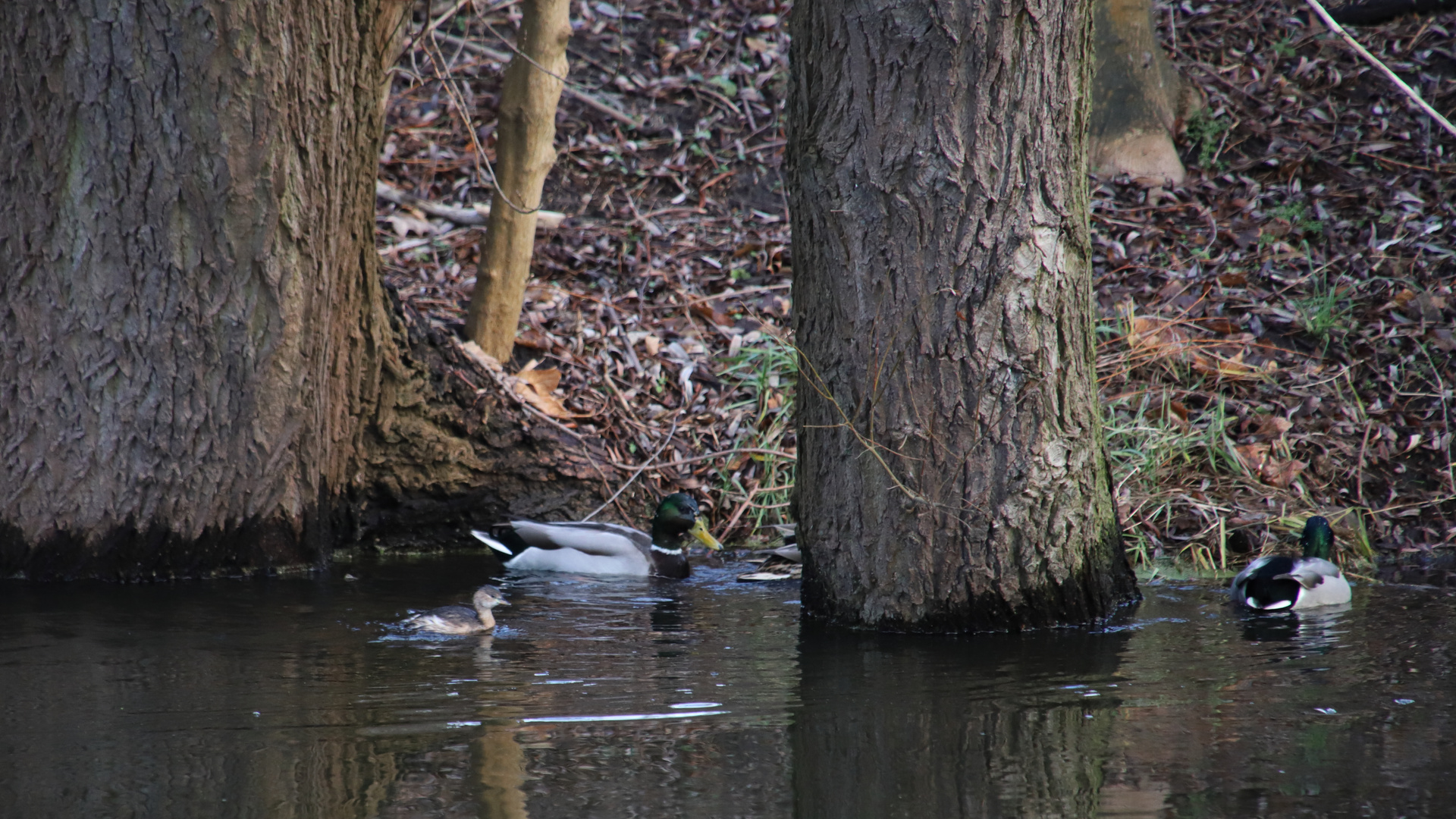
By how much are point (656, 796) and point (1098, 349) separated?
5945mm

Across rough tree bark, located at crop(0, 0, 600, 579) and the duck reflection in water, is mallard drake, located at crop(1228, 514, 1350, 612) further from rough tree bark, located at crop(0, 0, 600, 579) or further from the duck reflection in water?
rough tree bark, located at crop(0, 0, 600, 579)

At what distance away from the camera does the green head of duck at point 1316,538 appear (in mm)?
6992

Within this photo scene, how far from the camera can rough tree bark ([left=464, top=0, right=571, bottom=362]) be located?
8430mm

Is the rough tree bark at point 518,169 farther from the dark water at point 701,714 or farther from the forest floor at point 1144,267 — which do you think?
the dark water at point 701,714

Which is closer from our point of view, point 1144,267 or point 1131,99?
point 1144,267

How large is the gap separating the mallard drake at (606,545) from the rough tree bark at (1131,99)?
5.68 meters

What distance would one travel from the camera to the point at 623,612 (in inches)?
261

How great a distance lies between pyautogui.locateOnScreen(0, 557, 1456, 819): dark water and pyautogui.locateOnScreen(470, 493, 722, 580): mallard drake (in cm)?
100

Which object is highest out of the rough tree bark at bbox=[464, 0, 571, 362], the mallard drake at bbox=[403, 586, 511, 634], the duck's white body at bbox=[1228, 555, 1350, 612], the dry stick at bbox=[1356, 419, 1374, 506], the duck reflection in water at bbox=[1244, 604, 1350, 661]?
the rough tree bark at bbox=[464, 0, 571, 362]

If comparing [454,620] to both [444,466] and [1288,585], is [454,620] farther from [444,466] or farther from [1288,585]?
[1288,585]

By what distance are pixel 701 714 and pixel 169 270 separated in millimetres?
3737

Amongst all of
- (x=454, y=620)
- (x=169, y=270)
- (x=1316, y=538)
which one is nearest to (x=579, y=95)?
(x=169, y=270)

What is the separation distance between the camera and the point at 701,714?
4633 millimetres

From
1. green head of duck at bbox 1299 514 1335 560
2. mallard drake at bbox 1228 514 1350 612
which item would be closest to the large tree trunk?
mallard drake at bbox 1228 514 1350 612
